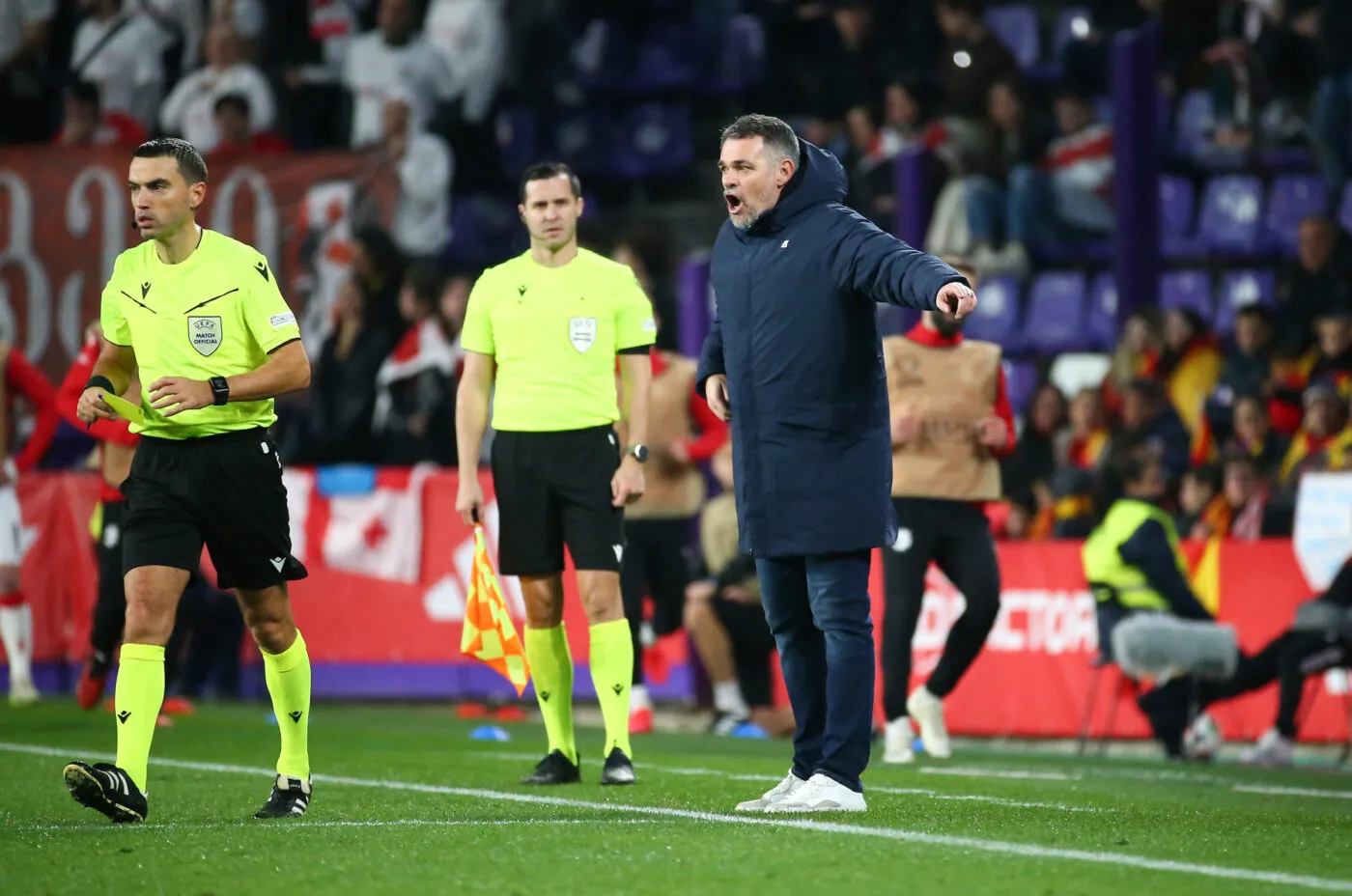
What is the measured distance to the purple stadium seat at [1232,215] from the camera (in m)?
17.6

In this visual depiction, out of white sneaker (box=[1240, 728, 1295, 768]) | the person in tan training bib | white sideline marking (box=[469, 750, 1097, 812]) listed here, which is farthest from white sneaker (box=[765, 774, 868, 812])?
white sneaker (box=[1240, 728, 1295, 768])

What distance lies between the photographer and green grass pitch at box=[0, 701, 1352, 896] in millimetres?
5676

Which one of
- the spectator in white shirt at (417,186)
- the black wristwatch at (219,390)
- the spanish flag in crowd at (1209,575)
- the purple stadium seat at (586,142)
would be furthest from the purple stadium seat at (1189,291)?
the black wristwatch at (219,390)

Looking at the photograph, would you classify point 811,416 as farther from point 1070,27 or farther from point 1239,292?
point 1070,27

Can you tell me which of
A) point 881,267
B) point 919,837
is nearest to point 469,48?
point 881,267

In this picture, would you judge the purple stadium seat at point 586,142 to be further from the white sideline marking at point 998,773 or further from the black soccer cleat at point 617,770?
the black soccer cleat at point 617,770

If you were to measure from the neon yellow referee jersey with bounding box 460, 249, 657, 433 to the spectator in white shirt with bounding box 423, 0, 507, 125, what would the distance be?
1105 centimetres

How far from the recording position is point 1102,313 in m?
17.6

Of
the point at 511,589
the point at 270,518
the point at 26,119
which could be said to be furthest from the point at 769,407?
the point at 26,119

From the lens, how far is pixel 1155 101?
1658 centimetres

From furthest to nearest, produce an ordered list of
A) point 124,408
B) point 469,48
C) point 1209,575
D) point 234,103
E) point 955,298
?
point 469,48 → point 234,103 → point 1209,575 → point 124,408 → point 955,298

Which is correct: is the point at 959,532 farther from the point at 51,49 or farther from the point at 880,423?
the point at 51,49

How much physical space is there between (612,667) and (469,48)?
39.2 feet

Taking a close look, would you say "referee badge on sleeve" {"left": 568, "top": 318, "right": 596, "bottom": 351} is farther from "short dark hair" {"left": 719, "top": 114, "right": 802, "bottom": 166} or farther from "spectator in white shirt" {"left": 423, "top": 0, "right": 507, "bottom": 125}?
"spectator in white shirt" {"left": 423, "top": 0, "right": 507, "bottom": 125}
